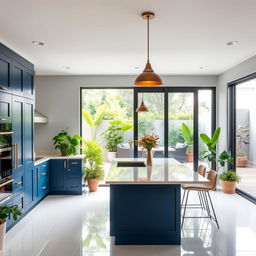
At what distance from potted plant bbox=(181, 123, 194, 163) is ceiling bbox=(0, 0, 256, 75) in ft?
5.58

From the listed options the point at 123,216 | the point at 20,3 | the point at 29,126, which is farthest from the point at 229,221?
the point at 20,3

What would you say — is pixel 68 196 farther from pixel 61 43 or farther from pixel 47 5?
pixel 47 5

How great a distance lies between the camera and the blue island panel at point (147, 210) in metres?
3.07

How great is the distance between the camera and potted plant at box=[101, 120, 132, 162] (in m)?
6.87

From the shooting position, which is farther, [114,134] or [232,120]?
[114,134]

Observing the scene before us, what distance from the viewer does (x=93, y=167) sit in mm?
5738

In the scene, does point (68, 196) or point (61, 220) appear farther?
point (68, 196)

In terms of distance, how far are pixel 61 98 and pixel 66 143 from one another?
46.9 inches

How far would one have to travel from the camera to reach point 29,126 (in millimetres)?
4453

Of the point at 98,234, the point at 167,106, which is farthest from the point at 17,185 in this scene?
the point at 167,106

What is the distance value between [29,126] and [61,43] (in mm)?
1649

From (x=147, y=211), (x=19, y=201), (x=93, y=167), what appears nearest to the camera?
(x=147, y=211)

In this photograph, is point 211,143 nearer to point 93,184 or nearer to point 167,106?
point 167,106

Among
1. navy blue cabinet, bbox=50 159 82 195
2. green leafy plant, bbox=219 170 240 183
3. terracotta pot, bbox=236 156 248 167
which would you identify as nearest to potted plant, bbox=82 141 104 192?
navy blue cabinet, bbox=50 159 82 195
